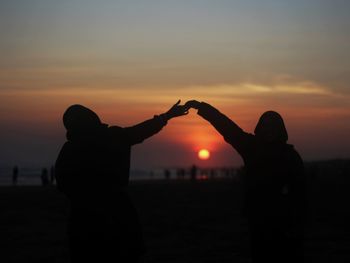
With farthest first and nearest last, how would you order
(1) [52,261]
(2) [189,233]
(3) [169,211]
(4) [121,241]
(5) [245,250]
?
(3) [169,211]
(2) [189,233]
(5) [245,250]
(1) [52,261]
(4) [121,241]

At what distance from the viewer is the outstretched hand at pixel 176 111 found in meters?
6.14

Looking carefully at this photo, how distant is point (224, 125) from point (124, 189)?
1315 millimetres

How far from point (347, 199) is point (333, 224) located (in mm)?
6316

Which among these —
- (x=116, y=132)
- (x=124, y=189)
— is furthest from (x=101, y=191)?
(x=116, y=132)

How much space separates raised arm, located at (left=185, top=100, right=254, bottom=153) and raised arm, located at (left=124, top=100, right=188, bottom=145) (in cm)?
35

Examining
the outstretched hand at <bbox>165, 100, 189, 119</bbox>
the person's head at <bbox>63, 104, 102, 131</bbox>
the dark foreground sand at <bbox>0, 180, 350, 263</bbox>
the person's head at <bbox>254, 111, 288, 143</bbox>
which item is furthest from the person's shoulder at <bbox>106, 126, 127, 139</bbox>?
the dark foreground sand at <bbox>0, 180, 350, 263</bbox>

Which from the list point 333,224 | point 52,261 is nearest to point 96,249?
point 52,261

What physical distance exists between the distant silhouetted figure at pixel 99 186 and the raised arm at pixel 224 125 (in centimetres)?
113

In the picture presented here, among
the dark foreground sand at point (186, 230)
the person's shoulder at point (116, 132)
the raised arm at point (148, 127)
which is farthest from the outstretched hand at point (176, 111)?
the dark foreground sand at point (186, 230)

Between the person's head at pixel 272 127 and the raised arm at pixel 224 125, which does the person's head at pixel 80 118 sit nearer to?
the raised arm at pixel 224 125

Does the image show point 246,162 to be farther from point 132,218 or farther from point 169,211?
point 169,211

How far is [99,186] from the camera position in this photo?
213 inches

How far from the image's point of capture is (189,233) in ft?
49.9

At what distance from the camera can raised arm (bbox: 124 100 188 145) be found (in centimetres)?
554
